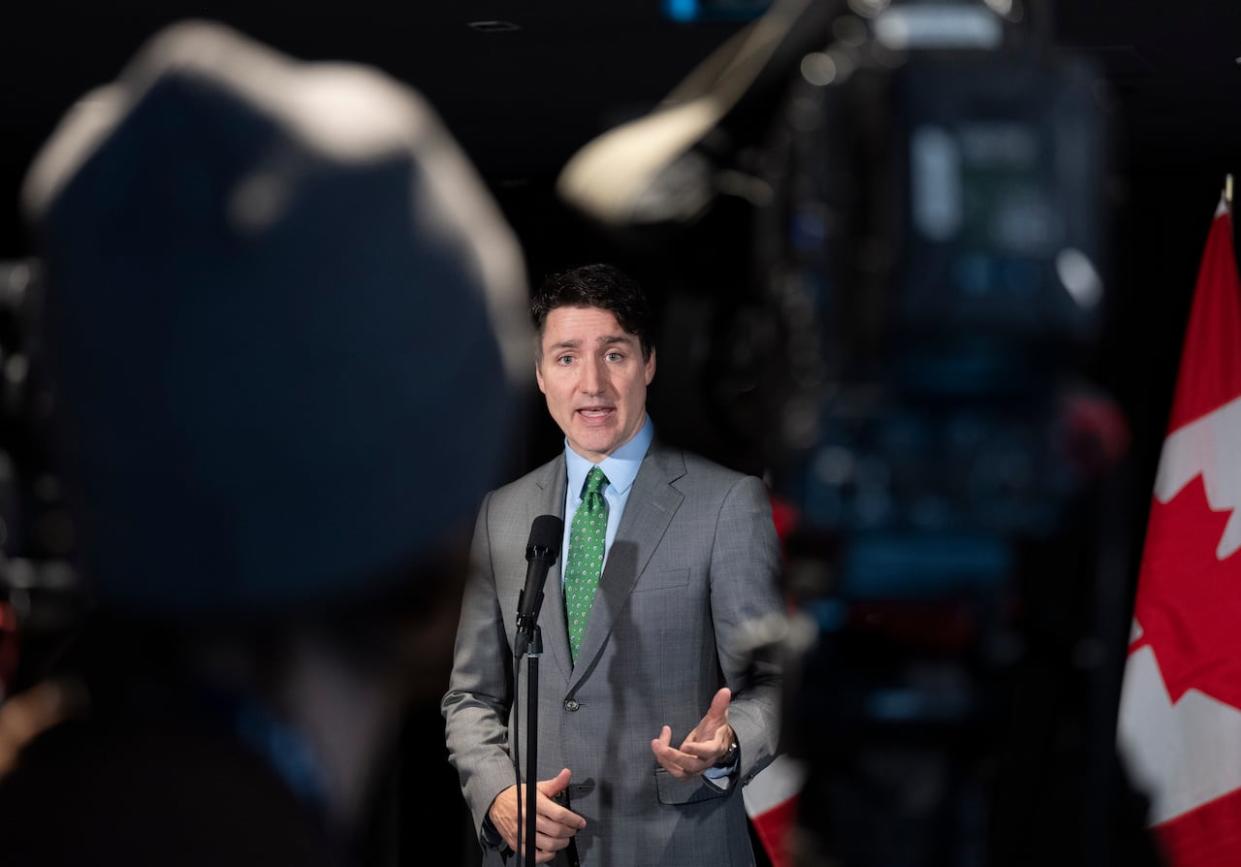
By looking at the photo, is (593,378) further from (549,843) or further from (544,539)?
(549,843)

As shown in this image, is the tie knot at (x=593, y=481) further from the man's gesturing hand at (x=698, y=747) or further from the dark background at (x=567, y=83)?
the dark background at (x=567, y=83)

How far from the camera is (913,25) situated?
627 millimetres

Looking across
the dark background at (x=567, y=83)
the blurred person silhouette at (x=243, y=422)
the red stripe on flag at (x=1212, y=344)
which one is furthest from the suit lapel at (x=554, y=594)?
the red stripe on flag at (x=1212, y=344)

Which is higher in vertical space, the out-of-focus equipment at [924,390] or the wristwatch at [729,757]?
the out-of-focus equipment at [924,390]

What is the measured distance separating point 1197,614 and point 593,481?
107 inches

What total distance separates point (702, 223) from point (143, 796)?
1.55 feet

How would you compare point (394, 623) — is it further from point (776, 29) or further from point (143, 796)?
point (776, 29)

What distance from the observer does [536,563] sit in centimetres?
197

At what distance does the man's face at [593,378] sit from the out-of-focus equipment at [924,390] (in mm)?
1568

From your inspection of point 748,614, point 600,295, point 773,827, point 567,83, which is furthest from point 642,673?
point 567,83

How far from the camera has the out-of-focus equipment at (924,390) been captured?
58 centimetres

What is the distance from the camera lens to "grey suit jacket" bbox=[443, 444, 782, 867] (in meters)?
2.19

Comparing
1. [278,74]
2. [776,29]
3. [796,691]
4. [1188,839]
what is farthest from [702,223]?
[1188,839]

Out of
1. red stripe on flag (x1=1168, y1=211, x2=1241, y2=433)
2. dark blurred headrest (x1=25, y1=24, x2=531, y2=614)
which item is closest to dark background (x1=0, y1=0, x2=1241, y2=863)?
red stripe on flag (x1=1168, y1=211, x2=1241, y2=433)
